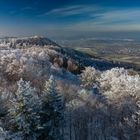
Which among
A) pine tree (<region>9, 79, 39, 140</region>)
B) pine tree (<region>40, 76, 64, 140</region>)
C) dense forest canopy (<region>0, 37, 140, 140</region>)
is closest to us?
pine tree (<region>9, 79, 39, 140</region>)

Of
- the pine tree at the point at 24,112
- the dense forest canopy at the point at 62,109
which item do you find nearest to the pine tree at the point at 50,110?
the dense forest canopy at the point at 62,109

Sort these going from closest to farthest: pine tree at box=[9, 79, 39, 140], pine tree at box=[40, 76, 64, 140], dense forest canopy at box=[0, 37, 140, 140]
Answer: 1. pine tree at box=[9, 79, 39, 140]
2. dense forest canopy at box=[0, 37, 140, 140]
3. pine tree at box=[40, 76, 64, 140]

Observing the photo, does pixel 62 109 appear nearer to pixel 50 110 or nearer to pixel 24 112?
pixel 50 110

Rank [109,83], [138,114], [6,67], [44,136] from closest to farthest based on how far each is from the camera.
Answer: [44,136], [138,114], [109,83], [6,67]

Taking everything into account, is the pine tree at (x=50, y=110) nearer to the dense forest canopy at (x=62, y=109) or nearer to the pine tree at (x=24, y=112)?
the dense forest canopy at (x=62, y=109)

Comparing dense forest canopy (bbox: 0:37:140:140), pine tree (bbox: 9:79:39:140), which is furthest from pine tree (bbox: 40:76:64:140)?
pine tree (bbox: 9:79:39:140)

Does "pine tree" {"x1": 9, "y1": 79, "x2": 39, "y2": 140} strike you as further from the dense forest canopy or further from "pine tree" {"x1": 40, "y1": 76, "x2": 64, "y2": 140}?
"pine tree" {"x1": 40, "y1": 76, "x2": 64, "y2": 140}

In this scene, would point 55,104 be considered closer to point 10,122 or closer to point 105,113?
point 10,122

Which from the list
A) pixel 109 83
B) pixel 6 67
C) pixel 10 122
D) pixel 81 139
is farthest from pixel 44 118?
pixel 6 67
